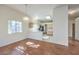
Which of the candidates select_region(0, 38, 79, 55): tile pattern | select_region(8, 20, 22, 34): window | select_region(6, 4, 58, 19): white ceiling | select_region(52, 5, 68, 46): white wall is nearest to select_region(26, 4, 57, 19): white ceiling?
select_region(6, 4, 58, 19): white ceiling

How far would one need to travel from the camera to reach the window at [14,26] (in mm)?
1886

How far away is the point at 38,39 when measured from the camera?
1.97 metres

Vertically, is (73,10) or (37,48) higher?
(73,10)

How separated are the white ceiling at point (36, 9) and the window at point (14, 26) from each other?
28 centimetres

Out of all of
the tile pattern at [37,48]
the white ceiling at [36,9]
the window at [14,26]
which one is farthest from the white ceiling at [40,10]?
the tile pattern at [37,48]

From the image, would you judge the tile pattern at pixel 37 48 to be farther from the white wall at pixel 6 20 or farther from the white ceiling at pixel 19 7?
the white ceiling at pixel 19 7

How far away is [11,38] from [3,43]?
0.18 m

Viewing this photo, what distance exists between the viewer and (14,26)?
1.93 meters

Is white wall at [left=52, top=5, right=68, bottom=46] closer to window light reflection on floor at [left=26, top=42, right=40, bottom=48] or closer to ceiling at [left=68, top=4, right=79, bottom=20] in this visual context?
ceiling at [left=68, top=4, right=79, bottom=20]

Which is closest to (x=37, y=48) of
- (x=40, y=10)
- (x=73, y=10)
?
(x=40, y=10)

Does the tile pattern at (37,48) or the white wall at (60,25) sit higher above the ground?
the white wall at (60,25)

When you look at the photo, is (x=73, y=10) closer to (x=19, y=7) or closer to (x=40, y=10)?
(x=40, y=10)

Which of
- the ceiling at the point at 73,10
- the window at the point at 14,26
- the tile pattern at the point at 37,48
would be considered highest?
the ceiling at the point at 73,10

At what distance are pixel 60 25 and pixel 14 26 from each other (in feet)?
3.15
